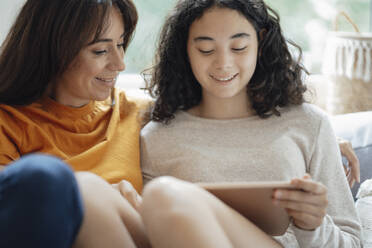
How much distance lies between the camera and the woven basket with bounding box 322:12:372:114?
235 centimetres

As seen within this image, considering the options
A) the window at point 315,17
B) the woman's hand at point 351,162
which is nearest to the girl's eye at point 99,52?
the woman's hand at point 351,162

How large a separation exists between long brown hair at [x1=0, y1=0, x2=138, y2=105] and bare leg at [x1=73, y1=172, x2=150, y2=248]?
48 centimetres

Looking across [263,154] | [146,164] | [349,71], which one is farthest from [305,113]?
[349,71]

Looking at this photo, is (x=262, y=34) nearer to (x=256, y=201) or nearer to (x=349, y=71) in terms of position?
(x=256, y=201)

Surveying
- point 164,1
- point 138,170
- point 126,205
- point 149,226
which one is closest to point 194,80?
point 138,170

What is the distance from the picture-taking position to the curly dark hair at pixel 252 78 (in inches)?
54.3

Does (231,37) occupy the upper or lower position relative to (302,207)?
upper

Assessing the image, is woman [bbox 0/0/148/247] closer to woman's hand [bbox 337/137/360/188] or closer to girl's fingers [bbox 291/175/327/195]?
girl's fingers [bbox 291/175/327/195]

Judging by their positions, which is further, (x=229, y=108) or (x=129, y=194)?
(x=229, y=108)

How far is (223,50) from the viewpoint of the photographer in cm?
131

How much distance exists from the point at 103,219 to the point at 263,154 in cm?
54

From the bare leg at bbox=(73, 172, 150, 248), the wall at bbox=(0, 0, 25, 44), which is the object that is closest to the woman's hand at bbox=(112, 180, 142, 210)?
the bare leg at bbox=(73, 172, 150, 248)

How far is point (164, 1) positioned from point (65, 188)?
7.59ft

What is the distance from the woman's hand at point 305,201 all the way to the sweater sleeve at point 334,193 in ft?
0.38
